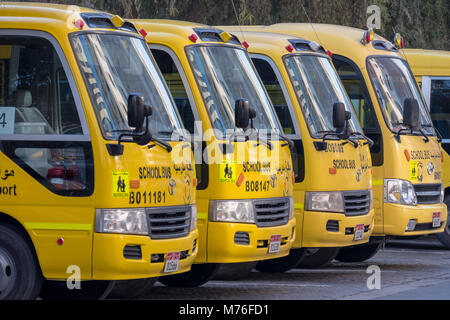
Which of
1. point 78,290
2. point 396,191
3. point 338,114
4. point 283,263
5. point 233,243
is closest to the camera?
point 78,290

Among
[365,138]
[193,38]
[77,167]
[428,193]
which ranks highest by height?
[193,38]

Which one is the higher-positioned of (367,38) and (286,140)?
(367,38)

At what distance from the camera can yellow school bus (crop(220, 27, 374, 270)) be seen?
1356 cm

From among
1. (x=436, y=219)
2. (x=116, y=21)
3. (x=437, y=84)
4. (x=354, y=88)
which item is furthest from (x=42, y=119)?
(x=437, y=84)

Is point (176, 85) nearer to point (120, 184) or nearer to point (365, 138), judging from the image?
point (120, 184)

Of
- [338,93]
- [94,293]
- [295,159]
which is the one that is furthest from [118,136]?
[338,93]

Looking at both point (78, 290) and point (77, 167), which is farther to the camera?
point (78, 290)

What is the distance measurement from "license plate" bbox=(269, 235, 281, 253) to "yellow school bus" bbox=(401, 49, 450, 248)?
22.3 feet

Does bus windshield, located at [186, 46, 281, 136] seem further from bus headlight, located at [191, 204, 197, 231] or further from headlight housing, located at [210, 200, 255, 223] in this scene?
bus headlight, located at [191, 204, 197, 231]

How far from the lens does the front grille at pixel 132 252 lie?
32.8ft

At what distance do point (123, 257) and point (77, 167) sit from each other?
2.76ft

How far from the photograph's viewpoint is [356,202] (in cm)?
1395

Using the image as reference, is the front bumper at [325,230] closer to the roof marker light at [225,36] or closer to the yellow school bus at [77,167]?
the roof marker light at [225,36]
